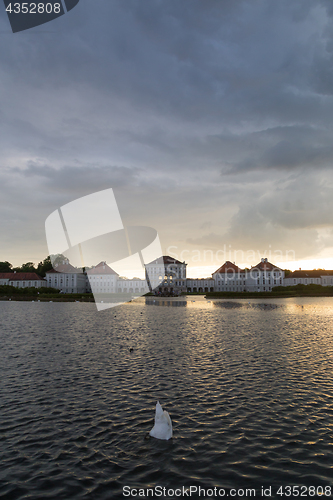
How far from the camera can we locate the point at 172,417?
12.2 m

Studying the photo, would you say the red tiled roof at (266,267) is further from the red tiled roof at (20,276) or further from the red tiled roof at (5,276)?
the red tiled roof at (5,276)

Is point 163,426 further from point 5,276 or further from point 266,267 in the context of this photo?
point 5,276

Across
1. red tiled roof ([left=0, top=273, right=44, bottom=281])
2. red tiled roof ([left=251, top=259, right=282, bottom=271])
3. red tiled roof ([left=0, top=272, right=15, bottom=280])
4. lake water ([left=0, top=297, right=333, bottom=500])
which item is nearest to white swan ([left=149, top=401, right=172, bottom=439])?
lake water ([left=0, top=297, right=333, bottom=500])

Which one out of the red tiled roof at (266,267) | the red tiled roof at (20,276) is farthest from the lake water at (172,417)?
the red tiled roof at (266,267)

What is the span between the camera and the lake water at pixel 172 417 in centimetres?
841

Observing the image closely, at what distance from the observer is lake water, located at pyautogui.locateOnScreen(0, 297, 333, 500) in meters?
8.41

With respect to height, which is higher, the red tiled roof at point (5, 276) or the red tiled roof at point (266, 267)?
the red tiled roof at point (266, 267)

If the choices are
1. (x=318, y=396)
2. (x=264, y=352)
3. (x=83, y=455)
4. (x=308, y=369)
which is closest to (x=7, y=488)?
(x=83, y=455)

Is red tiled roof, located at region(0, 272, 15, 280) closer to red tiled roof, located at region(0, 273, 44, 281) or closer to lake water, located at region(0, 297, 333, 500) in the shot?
red tiled roof, located at region(0, 273, 44, 281)

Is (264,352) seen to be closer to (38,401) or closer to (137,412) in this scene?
(137,412)

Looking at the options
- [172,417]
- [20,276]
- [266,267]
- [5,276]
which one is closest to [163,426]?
[172,417]

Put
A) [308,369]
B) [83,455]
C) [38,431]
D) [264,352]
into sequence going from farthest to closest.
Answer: [264,352] < [308,369] < [38,431] < [83,455]

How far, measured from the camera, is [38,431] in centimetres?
1117

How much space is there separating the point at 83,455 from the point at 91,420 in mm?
2429
